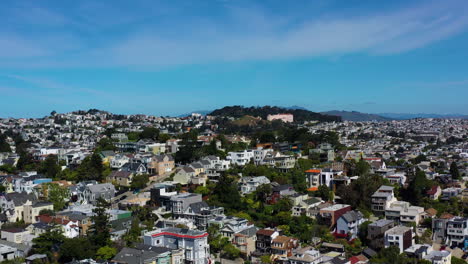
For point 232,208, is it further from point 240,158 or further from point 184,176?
point 240,158

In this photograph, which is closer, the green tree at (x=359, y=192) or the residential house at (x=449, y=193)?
the green tree at (x=359, y=192)

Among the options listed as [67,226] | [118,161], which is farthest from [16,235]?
[118,161]

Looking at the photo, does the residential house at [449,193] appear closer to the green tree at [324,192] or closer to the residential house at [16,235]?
the green tree at [324,192]

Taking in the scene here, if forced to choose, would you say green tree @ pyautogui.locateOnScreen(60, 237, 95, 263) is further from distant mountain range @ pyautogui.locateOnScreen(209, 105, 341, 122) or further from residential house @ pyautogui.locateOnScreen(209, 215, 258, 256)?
distant mountain range @ pyautogui.locateOnScreen(209, 105, 341, 122)

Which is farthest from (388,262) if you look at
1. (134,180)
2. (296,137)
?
(296,137)

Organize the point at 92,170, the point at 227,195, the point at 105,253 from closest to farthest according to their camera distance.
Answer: the point at 105,253 → the point at 227,195 → the point at 92,170

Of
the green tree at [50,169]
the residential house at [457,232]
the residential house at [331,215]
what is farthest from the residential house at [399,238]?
the green tree at [50,169]
